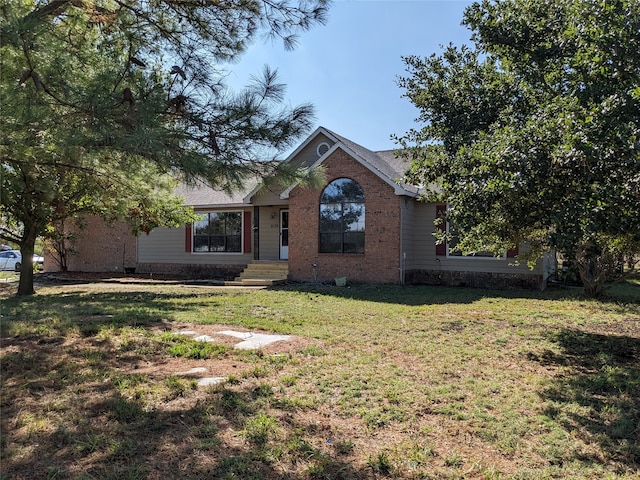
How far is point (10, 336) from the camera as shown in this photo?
558cm

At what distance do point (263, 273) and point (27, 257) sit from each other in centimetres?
715

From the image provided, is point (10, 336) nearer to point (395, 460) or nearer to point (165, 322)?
point (165, 322)

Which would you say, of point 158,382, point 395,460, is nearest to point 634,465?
point 395,460

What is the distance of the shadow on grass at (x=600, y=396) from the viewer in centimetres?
318

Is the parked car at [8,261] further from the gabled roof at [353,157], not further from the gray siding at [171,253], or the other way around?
the gabled roof at [353,157]

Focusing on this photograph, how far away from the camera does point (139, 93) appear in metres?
4.37

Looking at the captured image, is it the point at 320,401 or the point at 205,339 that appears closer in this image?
the point at 320,401

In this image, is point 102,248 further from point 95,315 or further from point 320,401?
point 320,401

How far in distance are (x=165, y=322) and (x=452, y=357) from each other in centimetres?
431

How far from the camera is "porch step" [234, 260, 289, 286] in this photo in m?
14.8

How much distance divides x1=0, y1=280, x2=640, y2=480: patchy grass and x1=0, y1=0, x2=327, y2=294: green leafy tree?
214cm

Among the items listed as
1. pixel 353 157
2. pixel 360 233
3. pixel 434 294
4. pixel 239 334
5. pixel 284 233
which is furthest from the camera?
pixel 284 233

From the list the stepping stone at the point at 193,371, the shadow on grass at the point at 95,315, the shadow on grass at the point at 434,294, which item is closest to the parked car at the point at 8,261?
the shadow on grass at the point at 95,315

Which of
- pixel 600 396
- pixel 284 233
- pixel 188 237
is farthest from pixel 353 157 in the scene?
pixel 600 396
